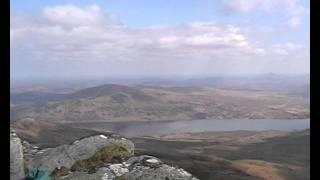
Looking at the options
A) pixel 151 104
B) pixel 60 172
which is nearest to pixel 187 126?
pixel 151 104

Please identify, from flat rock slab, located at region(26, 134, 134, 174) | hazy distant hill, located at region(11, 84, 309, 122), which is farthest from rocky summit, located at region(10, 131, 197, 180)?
hazy distant hill, located at region(11, 84, 309, 122)

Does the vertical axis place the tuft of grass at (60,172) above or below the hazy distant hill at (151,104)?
below

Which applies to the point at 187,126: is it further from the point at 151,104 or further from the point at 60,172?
the point at 60,172

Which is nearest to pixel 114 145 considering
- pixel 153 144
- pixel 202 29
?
pixel 153 144

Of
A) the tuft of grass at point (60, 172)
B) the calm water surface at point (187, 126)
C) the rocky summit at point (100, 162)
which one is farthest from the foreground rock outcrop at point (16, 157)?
the calm water surface at point (187, 126)

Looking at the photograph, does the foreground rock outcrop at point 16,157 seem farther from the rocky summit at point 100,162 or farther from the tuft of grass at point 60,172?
the tuft of grass at point 60,172
